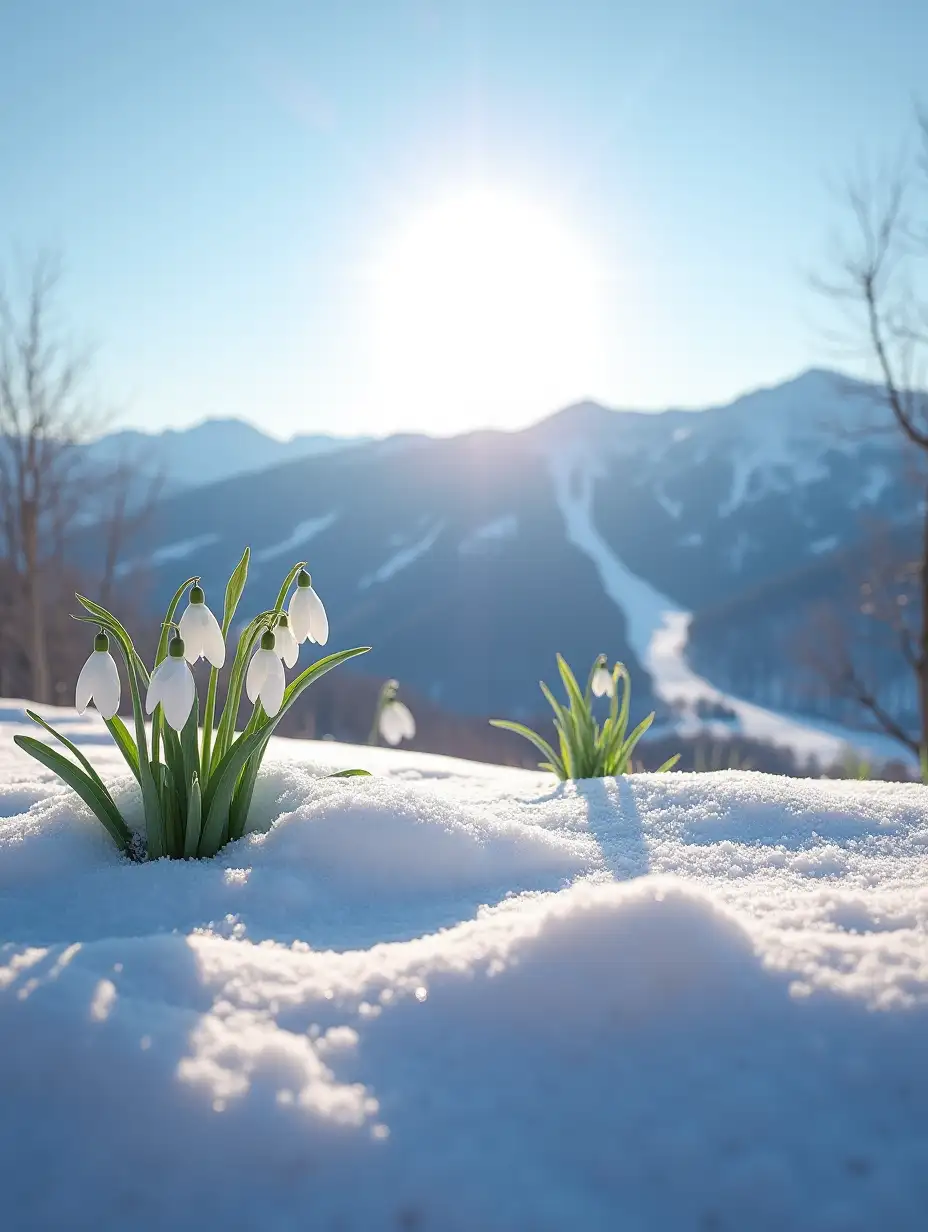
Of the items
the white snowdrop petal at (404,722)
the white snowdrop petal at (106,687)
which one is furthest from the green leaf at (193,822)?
the white snowdrop petal at (404,722)

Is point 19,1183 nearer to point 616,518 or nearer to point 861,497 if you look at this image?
point 616,518

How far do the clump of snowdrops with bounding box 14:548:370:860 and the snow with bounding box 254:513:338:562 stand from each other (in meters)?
102

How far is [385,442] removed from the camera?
150750 mm

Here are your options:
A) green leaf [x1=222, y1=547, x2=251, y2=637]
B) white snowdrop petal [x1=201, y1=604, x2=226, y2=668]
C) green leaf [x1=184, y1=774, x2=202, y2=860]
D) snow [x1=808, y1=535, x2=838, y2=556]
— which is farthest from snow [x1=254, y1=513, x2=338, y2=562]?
white snowdrop petal [x1=201, y1=604, x2=226, y2=668]

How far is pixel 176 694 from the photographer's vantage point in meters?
1.59

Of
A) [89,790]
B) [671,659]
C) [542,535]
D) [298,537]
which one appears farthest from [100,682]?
[298,537]

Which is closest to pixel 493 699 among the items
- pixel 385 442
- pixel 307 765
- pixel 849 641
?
pixel 849 641

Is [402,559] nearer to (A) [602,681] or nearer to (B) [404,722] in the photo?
(B) [404,722]

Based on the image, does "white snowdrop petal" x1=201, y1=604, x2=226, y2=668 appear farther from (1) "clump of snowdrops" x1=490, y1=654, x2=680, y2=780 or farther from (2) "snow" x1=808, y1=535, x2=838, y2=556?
(2) "snow" x1=808, y1=535, x2=838, y2=556

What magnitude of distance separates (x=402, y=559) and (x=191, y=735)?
108 m

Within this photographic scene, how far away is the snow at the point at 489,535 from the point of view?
10813cm

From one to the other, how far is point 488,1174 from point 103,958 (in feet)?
2.26

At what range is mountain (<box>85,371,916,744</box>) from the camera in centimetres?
8044

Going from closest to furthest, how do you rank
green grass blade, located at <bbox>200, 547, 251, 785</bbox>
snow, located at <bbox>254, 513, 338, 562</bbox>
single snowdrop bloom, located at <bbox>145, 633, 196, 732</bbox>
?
single snowdrop bloom, located at <bbox>145, 633, 196, 732</bbox> → green grass blade, located at <bbox>200, 547, 251, 785</bbox> → snow, located at <bbox>254, 513, 338, 562</bbox>
